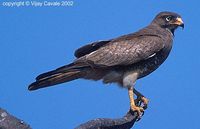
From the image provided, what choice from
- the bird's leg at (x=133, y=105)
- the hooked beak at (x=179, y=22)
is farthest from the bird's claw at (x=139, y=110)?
the hooked beak at (x=179, y=22)

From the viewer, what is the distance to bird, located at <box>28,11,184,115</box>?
7449 millimetres

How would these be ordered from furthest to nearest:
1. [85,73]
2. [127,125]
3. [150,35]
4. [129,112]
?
[150,35] → [85,73] → [129,112] → [127,125]

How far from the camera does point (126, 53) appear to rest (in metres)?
8.08

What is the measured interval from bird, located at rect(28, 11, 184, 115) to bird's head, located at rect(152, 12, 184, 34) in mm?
421

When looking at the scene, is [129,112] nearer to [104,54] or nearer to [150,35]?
[104,54]

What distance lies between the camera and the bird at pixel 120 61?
24.4 feet

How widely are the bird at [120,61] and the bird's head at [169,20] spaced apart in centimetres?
42

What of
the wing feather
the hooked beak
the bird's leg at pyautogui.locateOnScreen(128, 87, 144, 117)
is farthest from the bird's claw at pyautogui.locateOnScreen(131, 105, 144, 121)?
the hooked beak

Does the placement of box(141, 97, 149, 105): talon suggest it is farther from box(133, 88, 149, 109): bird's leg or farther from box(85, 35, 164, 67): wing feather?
box(85, 35, 164, 67): wing feather

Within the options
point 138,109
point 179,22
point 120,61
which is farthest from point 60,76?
point 179,22

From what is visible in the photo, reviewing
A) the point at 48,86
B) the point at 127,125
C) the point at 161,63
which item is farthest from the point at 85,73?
the point at 127,125

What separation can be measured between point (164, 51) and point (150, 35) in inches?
25.2

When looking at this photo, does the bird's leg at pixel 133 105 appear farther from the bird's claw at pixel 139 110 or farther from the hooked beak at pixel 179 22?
the hooked beak at pixel 179 22

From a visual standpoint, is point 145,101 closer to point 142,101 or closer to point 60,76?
point 142,101
